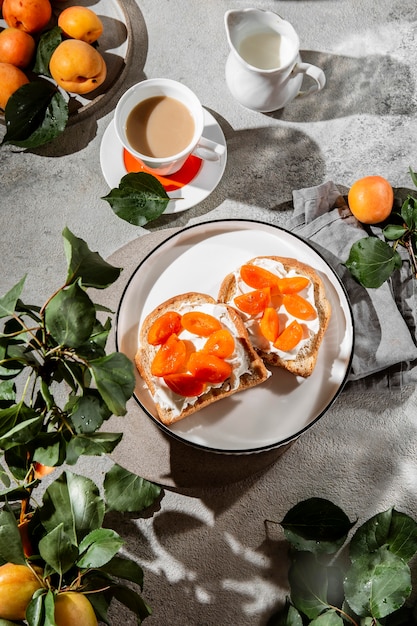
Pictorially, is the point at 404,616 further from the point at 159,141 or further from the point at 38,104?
the point at 38,104

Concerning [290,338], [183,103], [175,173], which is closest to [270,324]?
[290,338]

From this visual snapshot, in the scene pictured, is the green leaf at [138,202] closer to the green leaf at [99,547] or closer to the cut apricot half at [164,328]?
the cut apricot half at [164,328]

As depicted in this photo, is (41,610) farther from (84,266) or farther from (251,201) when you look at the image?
(251,201)

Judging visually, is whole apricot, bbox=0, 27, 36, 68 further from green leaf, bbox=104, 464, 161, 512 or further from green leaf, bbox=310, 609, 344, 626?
green leaf, bbox=310, 609, 344, 626

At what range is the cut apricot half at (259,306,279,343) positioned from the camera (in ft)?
3.63

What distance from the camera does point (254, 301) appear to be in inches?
43.7

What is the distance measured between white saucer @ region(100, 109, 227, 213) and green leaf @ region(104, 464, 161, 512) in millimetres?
515

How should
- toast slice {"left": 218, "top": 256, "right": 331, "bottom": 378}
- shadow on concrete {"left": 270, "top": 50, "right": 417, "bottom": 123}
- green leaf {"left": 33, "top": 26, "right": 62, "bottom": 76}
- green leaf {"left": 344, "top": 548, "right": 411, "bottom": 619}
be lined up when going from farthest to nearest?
1. shadow on concrete {"left": 270, "top": 50, "right": 417, "bottom": 123}
2. green leaf {"left": 33, "top": 26, "right": 62, "bottom": 76}
3. toast slice {"left": 218, "top": 256, "right": 331, "bottom": 378}
4. green leaf {"left": 344, "top": 548, "right": 411, "bottom": 619}

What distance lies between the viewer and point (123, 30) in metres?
1.30

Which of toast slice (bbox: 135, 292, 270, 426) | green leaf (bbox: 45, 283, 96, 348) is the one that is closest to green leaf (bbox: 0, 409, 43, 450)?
green leaf (bbox: 45, 283, 96, 348)

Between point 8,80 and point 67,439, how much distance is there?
0.75 metres

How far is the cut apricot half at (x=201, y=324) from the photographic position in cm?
108

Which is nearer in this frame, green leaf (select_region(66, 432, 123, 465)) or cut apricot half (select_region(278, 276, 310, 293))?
green leaf (select_region(66, 432, 123, 465))

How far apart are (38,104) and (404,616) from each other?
1.20m
